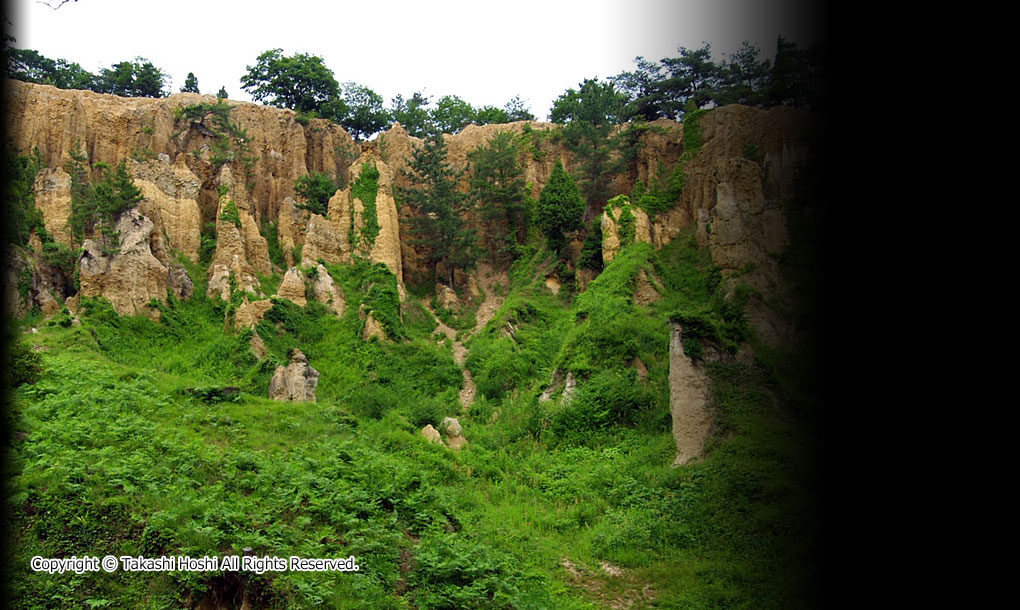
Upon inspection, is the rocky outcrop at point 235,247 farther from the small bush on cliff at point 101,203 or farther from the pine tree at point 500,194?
the pine tree at point 500,194

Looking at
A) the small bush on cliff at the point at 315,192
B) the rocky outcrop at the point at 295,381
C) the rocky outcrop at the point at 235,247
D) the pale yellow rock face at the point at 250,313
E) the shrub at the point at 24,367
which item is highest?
the small bush on cliff at the point at 315,192

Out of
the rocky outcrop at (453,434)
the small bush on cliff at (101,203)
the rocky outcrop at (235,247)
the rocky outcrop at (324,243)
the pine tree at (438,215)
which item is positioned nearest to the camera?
the rocky outcrop at (453,434)

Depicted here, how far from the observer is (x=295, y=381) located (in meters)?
20.7

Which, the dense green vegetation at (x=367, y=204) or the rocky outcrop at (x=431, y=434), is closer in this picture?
the rocky outcrop at (x=431, y=434)

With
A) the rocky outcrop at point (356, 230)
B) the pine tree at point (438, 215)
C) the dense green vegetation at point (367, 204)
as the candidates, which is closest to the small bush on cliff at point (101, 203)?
the rocky outcrop at point (356, 230)

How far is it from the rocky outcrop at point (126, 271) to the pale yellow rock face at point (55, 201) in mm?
3074

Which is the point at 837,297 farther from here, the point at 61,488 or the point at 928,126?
the point at 61,488

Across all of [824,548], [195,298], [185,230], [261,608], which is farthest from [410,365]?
[824,548]

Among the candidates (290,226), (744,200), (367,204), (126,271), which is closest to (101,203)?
(126,271)

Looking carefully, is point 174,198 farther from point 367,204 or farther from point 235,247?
point 367,204

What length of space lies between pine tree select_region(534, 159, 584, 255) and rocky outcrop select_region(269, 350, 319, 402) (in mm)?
14309

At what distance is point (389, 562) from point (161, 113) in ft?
102

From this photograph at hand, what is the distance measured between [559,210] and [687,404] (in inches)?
662

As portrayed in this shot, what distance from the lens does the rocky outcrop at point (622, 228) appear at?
28.2 metres
